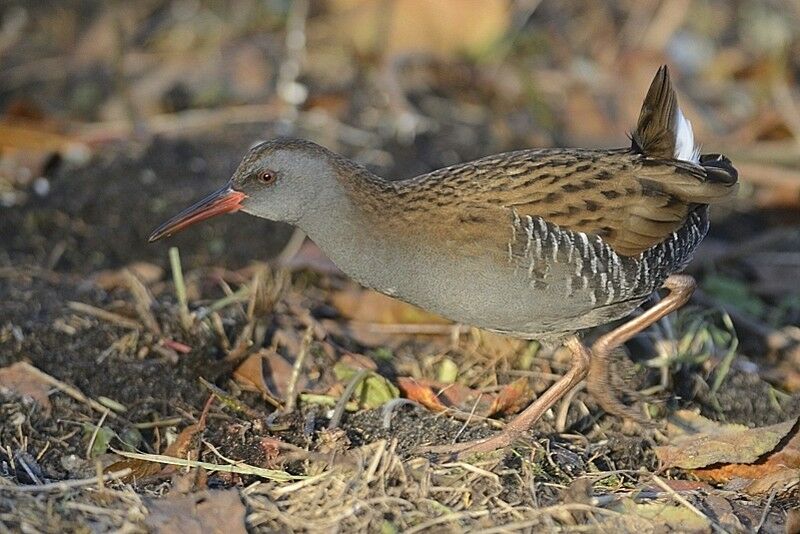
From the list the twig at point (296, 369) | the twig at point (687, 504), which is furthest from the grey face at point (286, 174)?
the twig at point (687, 504)

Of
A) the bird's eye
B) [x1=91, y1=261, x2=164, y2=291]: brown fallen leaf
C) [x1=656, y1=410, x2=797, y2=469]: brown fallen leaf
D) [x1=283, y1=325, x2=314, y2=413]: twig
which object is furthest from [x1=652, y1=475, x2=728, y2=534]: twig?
[x1=91, y1=261, x2=164, y2=291]: brown fallen leaf

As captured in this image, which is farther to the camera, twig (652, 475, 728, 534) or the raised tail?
the raised tail

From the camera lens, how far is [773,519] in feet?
11.6

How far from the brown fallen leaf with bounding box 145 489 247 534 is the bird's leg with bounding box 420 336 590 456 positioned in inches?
28.5

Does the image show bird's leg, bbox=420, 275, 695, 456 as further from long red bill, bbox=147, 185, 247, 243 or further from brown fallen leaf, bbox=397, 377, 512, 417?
long red bill, bbox=147, 185, 247, 243

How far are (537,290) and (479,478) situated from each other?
0.67 meters

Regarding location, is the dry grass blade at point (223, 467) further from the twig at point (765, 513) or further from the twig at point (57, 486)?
the twig at point (765, 513)

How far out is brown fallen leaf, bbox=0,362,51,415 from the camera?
13.3 feet

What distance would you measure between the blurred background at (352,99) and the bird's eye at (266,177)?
144 centimetres

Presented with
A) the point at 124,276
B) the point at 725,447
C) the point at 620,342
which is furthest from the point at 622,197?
the point at 124,276

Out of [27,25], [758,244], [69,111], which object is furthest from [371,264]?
[27,25]

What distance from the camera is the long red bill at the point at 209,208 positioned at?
13.0 feet

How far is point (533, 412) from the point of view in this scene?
3.88 meters

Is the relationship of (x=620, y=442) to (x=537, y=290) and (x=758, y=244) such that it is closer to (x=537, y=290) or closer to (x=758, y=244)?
(x=537, y=290)
